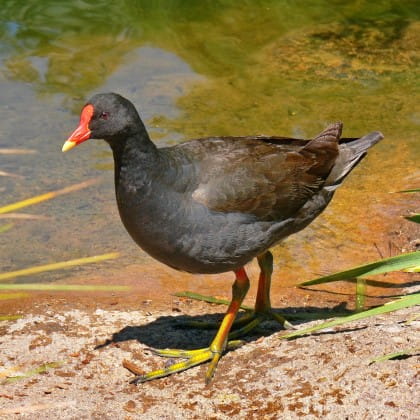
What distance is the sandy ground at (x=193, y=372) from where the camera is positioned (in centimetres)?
395

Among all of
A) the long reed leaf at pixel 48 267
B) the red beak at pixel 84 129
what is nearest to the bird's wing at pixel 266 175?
the red beak at pixel 84 129

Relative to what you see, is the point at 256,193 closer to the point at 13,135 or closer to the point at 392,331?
the point at 392,331

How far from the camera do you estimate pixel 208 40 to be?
9.14 metres

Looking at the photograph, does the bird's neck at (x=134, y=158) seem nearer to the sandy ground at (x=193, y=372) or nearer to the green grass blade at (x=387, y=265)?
the sandy ground at (x=193, y=372)

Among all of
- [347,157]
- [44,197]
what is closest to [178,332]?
[347,157]

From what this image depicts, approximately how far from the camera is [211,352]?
189 inches

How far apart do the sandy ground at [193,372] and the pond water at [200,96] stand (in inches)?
27.7

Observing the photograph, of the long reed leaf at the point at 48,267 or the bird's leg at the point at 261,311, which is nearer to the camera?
the bird's leg at the point at 261,311

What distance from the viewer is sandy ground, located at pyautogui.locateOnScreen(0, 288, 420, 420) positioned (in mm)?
3953

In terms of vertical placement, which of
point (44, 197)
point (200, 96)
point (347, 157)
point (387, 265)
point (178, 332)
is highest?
point (347, 157)

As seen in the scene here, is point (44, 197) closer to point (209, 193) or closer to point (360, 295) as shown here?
point (209, 193)

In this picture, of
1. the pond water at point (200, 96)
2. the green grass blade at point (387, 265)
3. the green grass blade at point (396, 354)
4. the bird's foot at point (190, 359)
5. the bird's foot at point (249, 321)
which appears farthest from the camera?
the pond water at point (200, 96)

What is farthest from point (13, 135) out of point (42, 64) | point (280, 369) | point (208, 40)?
point (280, 369)

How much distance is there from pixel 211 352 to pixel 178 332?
0.44m
